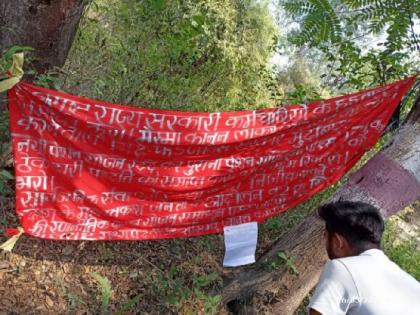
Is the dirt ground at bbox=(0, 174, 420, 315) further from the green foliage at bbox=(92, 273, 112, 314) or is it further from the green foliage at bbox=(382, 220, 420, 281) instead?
the green foliage at bbox=(382, 220, 420, 281)

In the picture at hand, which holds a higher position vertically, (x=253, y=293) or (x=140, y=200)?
(x=140, y=200)

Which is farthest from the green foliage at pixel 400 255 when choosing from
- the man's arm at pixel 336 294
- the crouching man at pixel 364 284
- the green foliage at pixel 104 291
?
the man's arm at pixel 336 294

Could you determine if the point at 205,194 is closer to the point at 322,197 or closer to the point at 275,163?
the point at 275,163

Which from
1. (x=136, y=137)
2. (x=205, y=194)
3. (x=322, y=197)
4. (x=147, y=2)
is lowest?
(x=322, y=197)

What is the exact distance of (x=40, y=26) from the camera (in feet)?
11.5

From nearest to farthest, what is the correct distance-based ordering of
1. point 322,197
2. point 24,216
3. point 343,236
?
point 343,236, point 24,216, point 322,197

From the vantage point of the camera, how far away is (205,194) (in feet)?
10.7

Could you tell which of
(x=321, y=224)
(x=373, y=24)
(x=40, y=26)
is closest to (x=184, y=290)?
(x=321, y=224)

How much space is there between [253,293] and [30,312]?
150 centimetres

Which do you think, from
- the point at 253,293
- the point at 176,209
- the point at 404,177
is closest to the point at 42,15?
the point at 176,209

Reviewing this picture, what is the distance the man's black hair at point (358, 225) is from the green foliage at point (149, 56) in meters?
2.77

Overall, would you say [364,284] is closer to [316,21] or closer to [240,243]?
[240,243]

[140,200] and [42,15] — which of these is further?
[42,15]

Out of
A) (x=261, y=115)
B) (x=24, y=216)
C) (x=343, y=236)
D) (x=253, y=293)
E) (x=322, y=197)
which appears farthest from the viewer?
(x=322, y=197)
